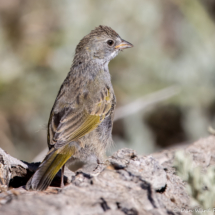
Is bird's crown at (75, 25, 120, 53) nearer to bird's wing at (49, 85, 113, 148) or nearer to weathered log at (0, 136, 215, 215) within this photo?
bird's wing at (49, 85, 113, 148)

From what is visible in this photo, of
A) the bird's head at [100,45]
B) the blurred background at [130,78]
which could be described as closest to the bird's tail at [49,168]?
the bird's head at [100,45]

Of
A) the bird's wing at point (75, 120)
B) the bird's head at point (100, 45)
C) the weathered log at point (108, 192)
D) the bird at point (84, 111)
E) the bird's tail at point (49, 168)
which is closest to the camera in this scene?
the weathered log at point (108, 192)

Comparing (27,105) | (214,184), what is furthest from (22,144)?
(214,184)

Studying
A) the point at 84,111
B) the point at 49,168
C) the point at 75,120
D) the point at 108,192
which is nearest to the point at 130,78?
the point at 84,111

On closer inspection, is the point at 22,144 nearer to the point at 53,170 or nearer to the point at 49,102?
the point at 49,102

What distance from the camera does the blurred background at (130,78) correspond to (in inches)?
267

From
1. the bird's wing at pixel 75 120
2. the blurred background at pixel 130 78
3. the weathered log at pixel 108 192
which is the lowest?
the weathered log at pixel 108 192

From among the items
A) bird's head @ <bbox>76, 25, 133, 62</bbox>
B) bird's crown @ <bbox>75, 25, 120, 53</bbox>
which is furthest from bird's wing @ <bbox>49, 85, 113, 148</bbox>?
bird's crown @ <bbox>75, 25, 120, 53</bbox>

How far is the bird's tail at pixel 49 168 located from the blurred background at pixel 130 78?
2.47 meters

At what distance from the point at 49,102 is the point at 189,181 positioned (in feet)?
16.8

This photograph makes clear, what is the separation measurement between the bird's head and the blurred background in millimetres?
1318

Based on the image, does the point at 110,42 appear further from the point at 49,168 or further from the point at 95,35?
the point at 49,168

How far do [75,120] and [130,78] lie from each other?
10.3 feet

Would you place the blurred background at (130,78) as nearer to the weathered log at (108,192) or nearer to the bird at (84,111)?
the bird at (84,111)
